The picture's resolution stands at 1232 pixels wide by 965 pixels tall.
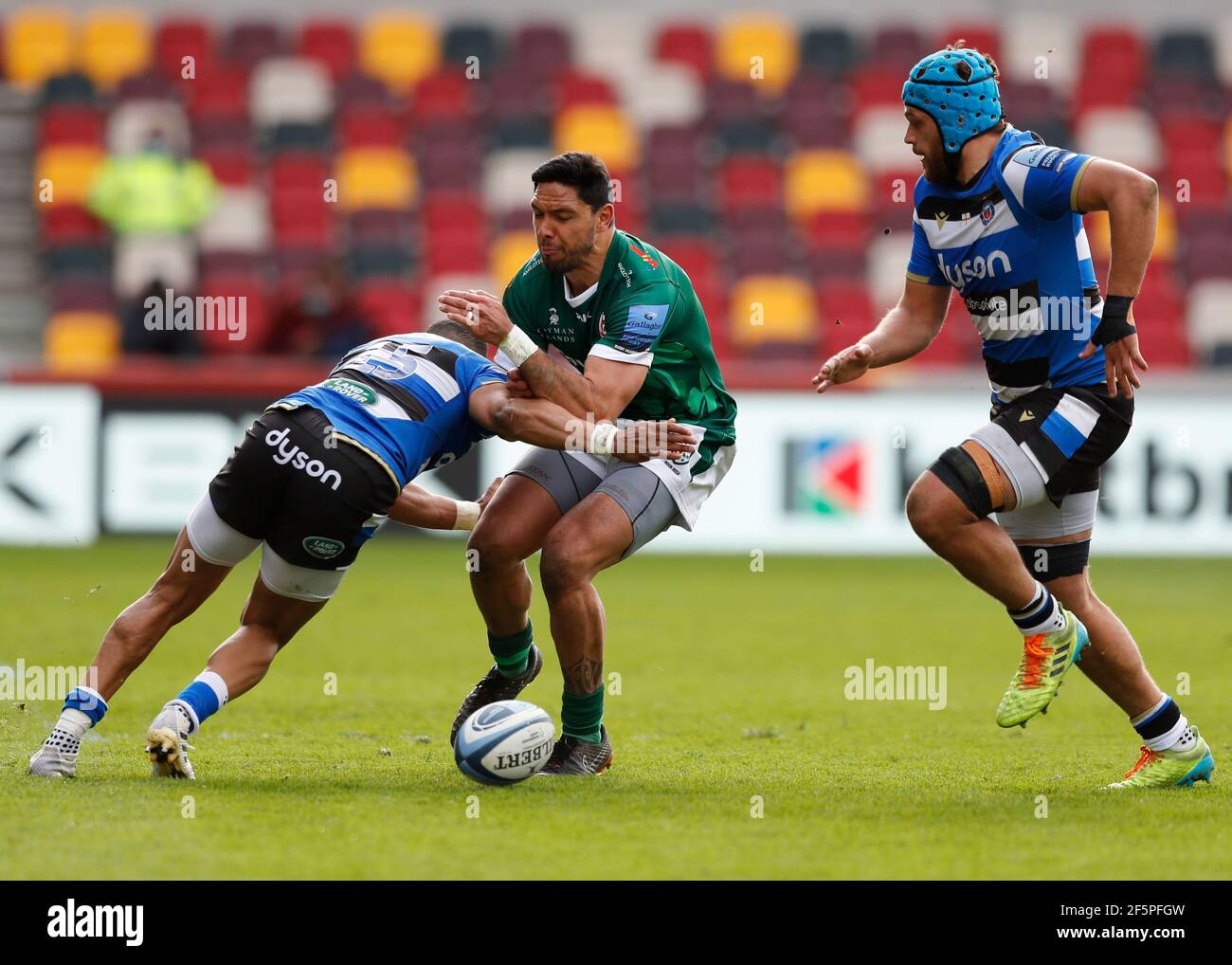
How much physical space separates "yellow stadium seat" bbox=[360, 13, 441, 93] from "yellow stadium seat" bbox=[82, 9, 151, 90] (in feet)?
9.02

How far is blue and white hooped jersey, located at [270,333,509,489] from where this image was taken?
659cm

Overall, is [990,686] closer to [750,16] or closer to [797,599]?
[797,599]

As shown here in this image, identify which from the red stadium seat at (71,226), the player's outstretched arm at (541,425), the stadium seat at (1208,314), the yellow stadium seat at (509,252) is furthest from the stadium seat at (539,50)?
the player's outstretched arm at (541,425)

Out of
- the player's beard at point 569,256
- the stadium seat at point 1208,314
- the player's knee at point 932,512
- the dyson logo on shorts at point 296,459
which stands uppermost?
the player's beard at point 569,256

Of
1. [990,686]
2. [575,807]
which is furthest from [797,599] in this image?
[575,807]

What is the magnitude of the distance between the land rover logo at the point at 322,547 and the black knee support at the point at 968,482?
7.05 feet

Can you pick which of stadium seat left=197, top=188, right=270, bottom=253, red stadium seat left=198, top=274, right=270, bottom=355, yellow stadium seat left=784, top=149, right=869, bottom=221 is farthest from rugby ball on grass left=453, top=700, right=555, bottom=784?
yellow stadium seat left=784, top=149, right=869, bottom=221

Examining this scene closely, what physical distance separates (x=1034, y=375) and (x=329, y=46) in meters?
17.8

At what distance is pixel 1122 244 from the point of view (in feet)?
20.6

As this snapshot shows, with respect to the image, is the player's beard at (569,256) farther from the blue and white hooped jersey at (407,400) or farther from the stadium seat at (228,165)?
the stadium seat at (228,165)

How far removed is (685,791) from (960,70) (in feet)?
9.22

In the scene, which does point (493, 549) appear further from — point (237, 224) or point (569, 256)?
point (237, 224)

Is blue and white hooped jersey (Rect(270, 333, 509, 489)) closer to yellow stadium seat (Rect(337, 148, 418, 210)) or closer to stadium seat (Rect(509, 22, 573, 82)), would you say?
yellow stadium seat (Rect(337, 148, 418, 210))

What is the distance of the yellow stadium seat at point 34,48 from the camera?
22.1 meters
